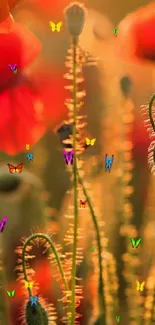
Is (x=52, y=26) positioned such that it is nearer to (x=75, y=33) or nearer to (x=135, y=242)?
(x=75, y=33)

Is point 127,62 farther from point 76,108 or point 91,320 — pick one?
point 91,320

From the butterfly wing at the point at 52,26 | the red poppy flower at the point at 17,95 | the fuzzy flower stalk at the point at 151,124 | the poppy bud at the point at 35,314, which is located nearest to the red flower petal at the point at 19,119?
the red poppy flower at the point at 17,95

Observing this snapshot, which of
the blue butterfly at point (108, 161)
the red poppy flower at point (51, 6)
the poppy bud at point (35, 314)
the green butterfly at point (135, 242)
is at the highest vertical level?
the red poppy flower at point (51, 6)

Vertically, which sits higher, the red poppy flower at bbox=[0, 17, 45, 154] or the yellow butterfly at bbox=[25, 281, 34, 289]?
the red poppy flower at bbox=[0, 17, 45, 154]

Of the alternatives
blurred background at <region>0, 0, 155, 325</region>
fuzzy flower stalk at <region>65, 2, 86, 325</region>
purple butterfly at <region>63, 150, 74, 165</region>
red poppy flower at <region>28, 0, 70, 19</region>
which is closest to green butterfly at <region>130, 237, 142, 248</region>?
blurred background at <region>0, 0, 155, 325</region>

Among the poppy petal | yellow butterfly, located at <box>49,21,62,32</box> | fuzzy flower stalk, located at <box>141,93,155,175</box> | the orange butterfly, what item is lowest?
the orange butterfly

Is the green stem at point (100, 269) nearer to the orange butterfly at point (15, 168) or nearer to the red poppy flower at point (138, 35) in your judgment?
the orange butterfly at point (15, 168)

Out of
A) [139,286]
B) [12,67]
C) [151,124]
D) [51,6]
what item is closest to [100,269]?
[139,286]

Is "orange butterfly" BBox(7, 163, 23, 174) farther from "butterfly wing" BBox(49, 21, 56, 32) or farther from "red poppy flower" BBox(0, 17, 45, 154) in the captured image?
"butterfly wing" BBox(49, 21, 56, 32)
